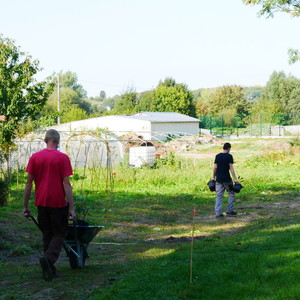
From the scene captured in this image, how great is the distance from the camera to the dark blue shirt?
13016mm

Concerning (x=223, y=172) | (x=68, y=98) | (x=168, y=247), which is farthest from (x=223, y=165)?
(x=68, y=98)

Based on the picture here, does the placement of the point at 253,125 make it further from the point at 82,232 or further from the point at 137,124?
the point at 82,232

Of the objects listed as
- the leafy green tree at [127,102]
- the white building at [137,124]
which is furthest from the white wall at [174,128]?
the leafy green tree at [127,102]

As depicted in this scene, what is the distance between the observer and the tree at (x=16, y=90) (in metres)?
20.6

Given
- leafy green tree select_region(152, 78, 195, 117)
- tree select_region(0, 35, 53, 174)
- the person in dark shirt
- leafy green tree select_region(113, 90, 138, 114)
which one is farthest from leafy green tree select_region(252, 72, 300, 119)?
the person in dark shirt

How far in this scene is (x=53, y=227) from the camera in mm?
6926

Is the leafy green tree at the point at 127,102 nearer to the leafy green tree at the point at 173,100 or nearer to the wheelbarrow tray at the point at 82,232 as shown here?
the leafy green tree at the point at 173,100

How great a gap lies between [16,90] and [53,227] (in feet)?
48.9

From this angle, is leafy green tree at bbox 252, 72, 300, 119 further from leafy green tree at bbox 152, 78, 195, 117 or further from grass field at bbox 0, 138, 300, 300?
grass field at bbox 0, 138, 300, 300

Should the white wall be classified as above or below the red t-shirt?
above

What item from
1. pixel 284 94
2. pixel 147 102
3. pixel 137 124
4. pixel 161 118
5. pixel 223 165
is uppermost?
pixel 284 94

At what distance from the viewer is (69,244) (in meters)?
7.23

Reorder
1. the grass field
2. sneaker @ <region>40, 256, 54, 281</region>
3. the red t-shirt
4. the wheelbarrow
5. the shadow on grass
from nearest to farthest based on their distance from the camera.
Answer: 1. the shadow on grass
2. the grass field
3. sneaker @ <region>40, 256, 54, 281</region>
4. the red t-shirt
5. the wheelbarrow

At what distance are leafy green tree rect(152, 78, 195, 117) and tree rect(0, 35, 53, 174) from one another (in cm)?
6073
